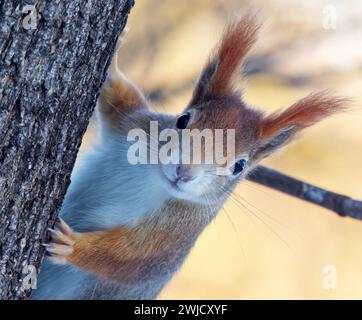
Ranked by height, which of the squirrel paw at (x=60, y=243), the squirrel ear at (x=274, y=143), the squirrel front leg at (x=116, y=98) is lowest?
the squirrel paw at (x=60, y=243)

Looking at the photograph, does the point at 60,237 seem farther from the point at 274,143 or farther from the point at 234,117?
the point at 274,143

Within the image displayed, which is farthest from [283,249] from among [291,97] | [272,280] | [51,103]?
[51,103]

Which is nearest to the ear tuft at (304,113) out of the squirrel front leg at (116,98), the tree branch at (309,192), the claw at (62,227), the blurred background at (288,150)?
the tree branch at (309,192)

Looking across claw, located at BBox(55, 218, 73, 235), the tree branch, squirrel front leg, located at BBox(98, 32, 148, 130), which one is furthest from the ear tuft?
claw, located at BBox(55, 218, 73, 235)

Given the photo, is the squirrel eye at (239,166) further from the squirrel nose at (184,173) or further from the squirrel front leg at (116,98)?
the squirrel front leg at (116,98)

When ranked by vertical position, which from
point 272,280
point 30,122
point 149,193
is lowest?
point 30,122

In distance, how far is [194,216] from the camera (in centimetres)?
318

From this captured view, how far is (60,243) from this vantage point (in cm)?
272

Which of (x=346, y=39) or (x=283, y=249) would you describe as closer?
(x=346, y=39)

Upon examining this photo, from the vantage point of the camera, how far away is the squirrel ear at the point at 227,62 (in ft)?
10.1

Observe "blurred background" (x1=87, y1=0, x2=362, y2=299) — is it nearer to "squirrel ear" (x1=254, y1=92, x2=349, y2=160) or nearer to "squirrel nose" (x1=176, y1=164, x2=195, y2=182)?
"squirrel ear" (x1=254, y1=92, x2=349, y2=160)

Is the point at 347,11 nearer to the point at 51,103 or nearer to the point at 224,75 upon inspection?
the point at 224,75

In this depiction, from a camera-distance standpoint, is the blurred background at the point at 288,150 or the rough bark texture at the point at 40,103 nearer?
the rough bark texture at the point at 40,103

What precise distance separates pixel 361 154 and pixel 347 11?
1.19 metres
